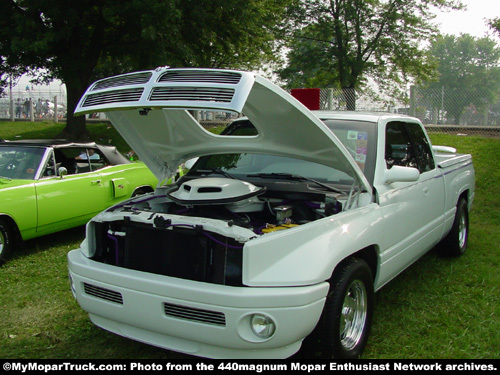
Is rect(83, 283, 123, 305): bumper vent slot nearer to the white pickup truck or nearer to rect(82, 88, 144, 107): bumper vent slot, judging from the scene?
the white pickup truck

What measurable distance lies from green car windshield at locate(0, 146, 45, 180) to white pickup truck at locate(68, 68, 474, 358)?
2.43 meters

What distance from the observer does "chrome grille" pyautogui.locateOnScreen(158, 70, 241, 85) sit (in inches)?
96.2

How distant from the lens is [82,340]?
3.36m

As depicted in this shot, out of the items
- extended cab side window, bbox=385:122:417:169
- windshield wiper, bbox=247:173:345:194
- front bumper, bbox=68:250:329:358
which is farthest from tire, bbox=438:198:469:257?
front bumper, bbox=68:250:329:358

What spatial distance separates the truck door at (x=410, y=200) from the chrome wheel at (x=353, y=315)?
1.35 feet

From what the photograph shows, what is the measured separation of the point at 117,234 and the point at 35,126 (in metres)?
19.7

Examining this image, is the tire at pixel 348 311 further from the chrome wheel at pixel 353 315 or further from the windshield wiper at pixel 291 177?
the windshield wiper at pixel 291 177

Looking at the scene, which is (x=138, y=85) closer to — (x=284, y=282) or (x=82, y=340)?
(x=284, y=282)

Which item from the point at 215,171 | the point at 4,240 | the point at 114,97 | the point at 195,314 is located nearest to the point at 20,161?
the point at 4,240

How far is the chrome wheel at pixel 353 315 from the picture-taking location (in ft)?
9.47

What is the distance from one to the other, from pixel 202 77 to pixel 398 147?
90.2 inches

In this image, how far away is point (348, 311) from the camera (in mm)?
2912

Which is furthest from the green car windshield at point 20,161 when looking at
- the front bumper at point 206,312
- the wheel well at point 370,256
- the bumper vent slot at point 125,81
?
the wheel well at point 370,256

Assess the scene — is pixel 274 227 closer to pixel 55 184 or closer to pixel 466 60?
pixel 55 184
